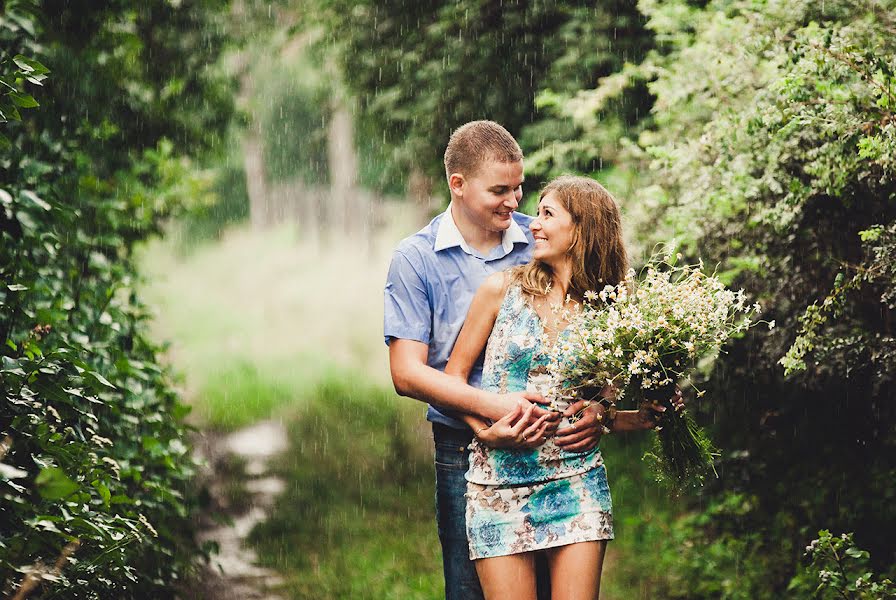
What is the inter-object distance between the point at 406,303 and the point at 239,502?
5.46m

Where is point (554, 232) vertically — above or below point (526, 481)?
above

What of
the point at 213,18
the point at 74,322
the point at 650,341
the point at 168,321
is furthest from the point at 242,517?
the point at 168,321

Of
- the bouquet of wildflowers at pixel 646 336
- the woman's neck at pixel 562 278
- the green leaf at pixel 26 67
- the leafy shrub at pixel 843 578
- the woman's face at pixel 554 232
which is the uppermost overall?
the green leaf at pixel 26 67

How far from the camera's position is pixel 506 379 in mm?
3506

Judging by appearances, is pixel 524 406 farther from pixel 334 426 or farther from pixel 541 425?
pixel 334 426

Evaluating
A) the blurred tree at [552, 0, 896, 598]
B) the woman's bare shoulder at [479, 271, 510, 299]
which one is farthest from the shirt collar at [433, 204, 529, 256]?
the blurred tree at [552, 0, 896, 598]

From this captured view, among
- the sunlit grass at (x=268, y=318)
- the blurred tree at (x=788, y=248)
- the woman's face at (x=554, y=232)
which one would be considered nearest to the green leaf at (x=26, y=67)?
the woman's face at (x=554, y=232)

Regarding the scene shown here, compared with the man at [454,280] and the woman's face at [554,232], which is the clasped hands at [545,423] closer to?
the man at [454,280]

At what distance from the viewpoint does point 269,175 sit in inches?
1491

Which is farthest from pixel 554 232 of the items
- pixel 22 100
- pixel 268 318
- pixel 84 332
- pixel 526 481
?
pixel 268 318

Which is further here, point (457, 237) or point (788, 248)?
point (788, 248)

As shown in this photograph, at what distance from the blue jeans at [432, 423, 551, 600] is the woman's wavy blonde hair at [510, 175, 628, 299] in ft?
2.20

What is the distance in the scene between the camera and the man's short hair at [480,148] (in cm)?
379

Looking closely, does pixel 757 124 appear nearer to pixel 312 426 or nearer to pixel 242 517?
pixel 242 517
